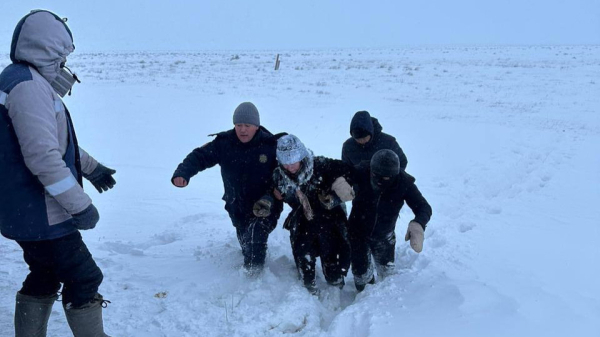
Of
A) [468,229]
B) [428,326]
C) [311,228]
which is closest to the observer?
[428,326]

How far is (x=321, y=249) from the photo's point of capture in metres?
3.62

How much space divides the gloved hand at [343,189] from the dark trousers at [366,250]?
611mm

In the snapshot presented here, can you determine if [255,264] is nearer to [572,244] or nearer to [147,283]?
[147,283]

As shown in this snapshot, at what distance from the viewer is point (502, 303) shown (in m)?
2.96

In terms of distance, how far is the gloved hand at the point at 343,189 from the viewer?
10.7ft

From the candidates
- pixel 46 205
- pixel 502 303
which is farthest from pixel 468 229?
pixel 46 205

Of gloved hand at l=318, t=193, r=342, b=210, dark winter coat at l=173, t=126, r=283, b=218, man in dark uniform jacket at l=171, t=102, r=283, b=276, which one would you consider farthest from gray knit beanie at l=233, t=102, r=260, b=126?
gloved hand at l=318, t=193, r=342, b=210

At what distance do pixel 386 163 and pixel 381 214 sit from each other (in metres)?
0.53

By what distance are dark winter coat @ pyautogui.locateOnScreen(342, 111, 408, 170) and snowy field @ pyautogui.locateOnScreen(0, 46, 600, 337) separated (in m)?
0.95

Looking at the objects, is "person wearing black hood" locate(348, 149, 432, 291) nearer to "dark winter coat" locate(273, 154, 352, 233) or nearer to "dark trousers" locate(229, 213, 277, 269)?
"dark winter coat" locate(273, 154, 352, 233)

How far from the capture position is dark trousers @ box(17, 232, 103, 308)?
225 centimetres

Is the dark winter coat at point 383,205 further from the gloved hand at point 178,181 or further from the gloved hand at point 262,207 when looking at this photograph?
the gloved hand at point 178,181

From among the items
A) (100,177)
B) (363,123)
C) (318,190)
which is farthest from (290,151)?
(100,177)

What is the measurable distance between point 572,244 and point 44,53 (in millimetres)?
4492
